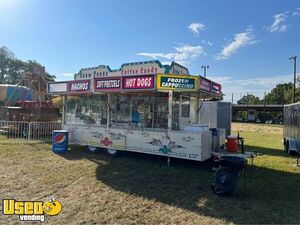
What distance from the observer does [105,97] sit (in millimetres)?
12250

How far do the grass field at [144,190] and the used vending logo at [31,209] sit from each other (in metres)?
0.18

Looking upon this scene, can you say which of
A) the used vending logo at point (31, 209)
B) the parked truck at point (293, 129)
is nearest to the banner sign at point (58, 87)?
the used vending logo at point (31, 209)

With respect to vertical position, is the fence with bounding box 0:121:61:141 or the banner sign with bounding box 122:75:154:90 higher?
the banner sign with bounding box 122:75:154:90

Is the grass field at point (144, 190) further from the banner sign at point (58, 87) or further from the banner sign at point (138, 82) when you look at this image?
the banner sign at point (58, 87)

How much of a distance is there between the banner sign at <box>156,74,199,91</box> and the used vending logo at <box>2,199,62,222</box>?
4.93 m

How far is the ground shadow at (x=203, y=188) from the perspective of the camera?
18.7ft

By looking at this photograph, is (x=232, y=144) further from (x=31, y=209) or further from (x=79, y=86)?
(x=31, y=209)

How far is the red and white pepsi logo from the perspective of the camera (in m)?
12.0

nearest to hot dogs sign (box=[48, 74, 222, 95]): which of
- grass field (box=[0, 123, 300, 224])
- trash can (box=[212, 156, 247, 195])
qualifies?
grass field (box=[0, 123, 300, 224])

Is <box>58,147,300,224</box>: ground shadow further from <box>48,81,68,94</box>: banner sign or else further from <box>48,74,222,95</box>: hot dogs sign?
<box>48,81,68,94</box>: banner sign

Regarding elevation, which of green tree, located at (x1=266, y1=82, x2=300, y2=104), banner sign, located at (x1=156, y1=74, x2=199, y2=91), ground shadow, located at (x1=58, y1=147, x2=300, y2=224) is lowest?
ground shadow, located at (x1=58, y1=147, x2=300, y2=224)

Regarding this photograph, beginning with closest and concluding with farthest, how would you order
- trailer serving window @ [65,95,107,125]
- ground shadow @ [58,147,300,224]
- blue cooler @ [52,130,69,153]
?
1. ground shadow @ [58,147,300,224]
2. blue cooler @ [52,130,69,153]
3. trailer serving window @ [65,95,107,125]

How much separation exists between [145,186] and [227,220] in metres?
2.59

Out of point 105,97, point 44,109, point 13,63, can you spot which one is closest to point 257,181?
point 105,97
